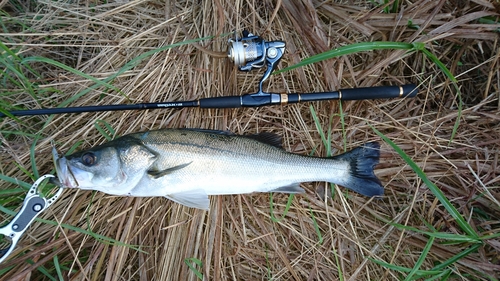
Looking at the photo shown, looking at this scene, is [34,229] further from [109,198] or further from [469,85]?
[469,85]

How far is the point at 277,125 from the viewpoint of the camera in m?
2.97

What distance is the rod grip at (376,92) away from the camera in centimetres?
278

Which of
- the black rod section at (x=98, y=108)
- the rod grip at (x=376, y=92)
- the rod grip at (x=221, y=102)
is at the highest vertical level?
the black rod section at (x=98, y=108)

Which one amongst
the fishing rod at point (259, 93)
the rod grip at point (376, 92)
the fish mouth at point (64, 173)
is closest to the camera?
the fish mouth at point (64, 173)

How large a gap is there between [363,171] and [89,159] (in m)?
2.13

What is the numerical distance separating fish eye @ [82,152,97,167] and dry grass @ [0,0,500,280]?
504 millimetres

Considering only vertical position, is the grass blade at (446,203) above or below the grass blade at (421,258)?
above

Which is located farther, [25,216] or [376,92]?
[376,92]

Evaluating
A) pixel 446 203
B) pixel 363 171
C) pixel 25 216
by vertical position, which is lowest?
pixel 446 203

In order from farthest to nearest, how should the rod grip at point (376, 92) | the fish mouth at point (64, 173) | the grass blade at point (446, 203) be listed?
the rod grip at point (376, 92), the grass blade at point (446, 203), the fish mouth at point (64, 173)

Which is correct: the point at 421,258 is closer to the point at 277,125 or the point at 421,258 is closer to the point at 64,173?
the point at 277,125

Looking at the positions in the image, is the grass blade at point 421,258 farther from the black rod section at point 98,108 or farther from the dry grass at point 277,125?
the black rod section at point 98,108

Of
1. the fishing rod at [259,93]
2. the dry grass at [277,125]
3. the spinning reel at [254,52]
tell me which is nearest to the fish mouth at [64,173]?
the dry grass at [277,125]

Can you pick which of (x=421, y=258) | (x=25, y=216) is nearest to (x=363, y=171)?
(x=421, y=258)
